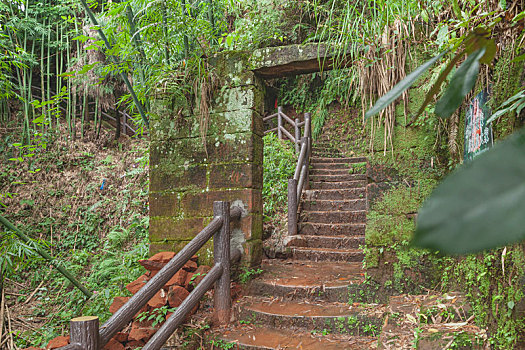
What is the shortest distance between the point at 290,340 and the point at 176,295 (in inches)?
35.2

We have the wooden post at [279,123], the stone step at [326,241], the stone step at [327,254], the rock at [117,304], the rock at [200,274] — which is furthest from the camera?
the wooden post at [279,123]

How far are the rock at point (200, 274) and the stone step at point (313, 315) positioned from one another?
0.37 m

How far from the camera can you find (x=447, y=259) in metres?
2.34

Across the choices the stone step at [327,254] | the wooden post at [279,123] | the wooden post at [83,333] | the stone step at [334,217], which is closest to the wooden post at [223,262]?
the wooden post at [83,333]

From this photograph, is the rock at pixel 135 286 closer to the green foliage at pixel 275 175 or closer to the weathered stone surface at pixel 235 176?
the weathered stone surface at pixel 235 176

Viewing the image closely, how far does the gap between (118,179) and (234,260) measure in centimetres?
458

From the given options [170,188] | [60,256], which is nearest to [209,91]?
[170,188]

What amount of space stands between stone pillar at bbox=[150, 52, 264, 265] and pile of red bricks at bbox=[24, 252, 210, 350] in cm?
27

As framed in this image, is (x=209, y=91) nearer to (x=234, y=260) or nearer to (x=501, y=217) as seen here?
(x=234, y=260)

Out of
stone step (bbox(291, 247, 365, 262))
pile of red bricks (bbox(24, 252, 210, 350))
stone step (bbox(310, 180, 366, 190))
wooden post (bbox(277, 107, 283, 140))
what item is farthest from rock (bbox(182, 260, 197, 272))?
wooden post (bbox(277, 107, 283, 140))

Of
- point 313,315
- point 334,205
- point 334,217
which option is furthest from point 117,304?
point 334,205

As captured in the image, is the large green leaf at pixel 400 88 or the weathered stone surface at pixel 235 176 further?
the weathered stone surface at pixel 235 176

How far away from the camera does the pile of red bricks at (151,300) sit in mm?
2348

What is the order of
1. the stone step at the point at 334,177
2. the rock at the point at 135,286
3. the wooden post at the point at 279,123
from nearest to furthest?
the rock at the point at 135,286
the stone step at the point at 334,177
the wooden post at the point at 279,123
